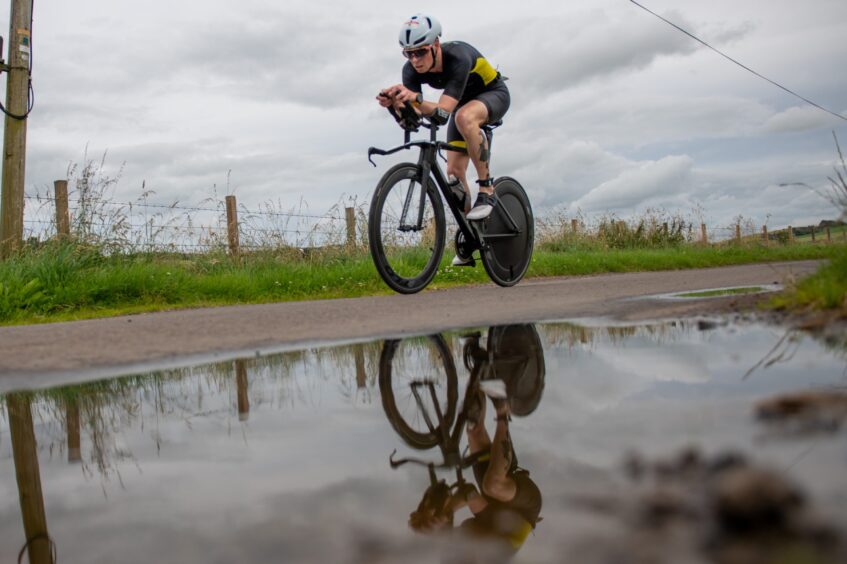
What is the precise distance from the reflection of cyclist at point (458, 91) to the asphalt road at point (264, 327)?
1.14 metres

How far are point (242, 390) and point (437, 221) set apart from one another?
3453 millimetres

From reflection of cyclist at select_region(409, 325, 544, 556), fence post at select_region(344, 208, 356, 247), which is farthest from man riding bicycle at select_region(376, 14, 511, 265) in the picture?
fence post at select_region(344, 208, 356, 247)

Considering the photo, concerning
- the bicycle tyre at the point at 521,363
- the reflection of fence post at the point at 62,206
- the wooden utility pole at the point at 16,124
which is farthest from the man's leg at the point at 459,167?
the wooden utility pole at the point at 16,124

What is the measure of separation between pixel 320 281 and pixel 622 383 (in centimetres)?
637

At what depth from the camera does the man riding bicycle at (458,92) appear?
569cm

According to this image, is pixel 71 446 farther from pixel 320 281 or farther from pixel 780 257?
pixel 780 257

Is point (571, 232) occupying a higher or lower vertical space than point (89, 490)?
higher

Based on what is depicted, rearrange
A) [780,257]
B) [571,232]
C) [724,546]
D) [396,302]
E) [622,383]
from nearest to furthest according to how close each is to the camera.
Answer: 1. [724,546]
2. [622,383]
3. [396,302]
4. [780,257]
5. [571,232]

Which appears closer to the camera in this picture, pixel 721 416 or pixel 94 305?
pixel 721 416

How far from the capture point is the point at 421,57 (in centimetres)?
580

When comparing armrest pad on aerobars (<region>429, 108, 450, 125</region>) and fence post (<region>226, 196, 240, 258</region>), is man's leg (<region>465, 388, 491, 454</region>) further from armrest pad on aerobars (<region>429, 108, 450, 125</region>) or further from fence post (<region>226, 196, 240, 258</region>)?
fence post (<region>226, 196, 240, 258</region>)

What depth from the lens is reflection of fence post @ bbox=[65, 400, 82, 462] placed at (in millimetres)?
1891

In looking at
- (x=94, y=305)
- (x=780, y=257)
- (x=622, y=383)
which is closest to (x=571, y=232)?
(x=780, y=257)

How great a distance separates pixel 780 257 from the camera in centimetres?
1666
